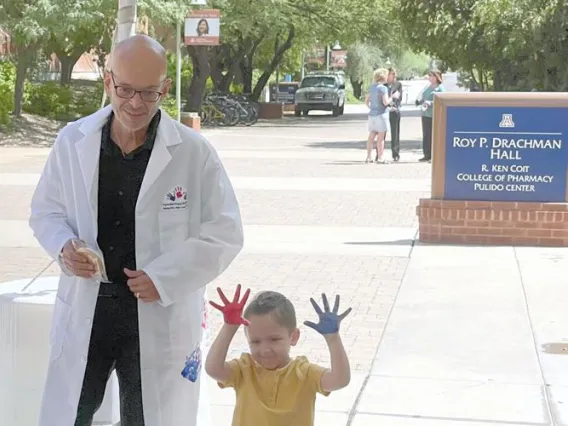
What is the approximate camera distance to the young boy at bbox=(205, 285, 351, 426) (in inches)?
124

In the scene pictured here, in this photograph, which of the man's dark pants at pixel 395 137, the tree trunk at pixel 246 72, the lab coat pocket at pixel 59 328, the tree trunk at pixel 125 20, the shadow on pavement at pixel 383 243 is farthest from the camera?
the tree trunk at pixel 246 72

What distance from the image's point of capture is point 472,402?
554 cm

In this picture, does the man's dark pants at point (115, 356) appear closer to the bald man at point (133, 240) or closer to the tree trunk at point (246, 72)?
the bald man at point (133, 240)

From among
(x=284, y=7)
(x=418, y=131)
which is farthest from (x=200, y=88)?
(x=418, y=131)

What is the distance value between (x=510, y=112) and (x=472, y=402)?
5329mm

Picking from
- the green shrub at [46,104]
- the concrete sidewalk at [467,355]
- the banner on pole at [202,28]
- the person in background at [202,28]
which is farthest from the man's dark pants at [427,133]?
the green shrub at [46,104]

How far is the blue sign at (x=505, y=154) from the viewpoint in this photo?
10281 millimetres

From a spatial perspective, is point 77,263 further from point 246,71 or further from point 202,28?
point 246,71

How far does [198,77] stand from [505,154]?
75.8 feet

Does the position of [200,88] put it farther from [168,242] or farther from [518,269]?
[168,242]

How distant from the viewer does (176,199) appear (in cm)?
335

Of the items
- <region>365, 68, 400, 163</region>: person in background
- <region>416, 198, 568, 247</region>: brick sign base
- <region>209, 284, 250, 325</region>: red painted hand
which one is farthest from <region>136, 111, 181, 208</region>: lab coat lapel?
<region>365, 68, 400, 163</region>: person in background

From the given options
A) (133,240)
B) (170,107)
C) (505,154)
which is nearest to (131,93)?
(133,240)

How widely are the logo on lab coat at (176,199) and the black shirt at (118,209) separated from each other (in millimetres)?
100
